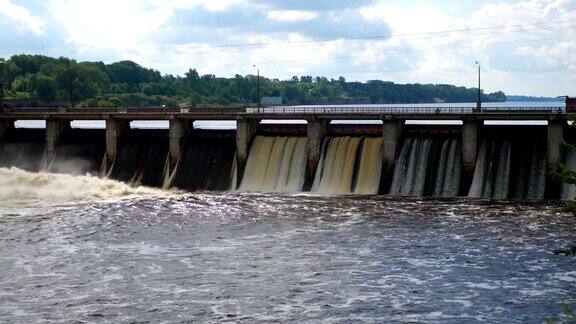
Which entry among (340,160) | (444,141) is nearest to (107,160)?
(340,160)

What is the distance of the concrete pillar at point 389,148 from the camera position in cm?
6506

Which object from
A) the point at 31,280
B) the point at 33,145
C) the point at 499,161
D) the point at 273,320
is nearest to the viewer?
the point at 273,320

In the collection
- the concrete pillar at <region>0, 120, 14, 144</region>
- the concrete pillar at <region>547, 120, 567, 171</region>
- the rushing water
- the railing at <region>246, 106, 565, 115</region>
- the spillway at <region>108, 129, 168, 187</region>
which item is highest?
the railing at <region>246, 106, 565, 115</region>

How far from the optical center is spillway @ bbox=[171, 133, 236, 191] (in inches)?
2803

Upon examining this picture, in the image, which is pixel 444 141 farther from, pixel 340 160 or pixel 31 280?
pixel 31 280

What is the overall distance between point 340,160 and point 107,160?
24.1 meters

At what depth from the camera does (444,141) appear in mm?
65375

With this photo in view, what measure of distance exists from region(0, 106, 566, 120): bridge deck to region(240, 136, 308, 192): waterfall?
8.86 feet

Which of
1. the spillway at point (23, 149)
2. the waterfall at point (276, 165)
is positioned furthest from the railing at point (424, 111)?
the spillway at point (23, 149)

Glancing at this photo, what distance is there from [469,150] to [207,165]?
24.2 meters

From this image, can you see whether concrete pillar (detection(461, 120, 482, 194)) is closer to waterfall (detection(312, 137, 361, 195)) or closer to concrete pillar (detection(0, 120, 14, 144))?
waterfall (detection(312, 137, 361, 195))

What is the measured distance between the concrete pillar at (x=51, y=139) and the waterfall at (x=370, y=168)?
32.5 metres

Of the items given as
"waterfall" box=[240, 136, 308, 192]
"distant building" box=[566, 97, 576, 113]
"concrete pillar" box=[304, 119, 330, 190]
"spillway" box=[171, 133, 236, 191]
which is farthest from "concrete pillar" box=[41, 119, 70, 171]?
"distant building" box=[566, 97, 576, 113]

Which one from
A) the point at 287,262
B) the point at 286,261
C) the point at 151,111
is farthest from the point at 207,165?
the point at 287,262
